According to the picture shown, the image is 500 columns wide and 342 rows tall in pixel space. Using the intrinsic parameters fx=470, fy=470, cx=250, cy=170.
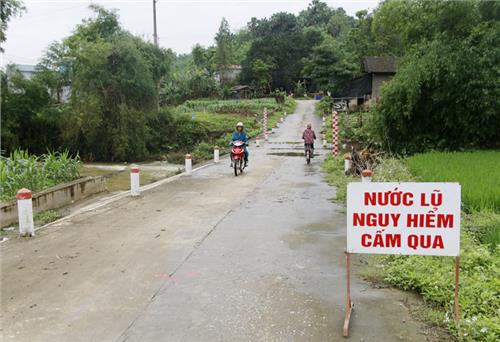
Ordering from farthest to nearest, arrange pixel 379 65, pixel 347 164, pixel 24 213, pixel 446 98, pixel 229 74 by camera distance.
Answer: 1. pixel 229 74
2. pixel 379 65
3. pixel 446 98
4. pixel 347 164
5. pixel 24 213

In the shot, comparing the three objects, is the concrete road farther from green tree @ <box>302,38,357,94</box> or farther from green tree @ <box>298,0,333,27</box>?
green tree @ <box>298,0,333,27</box>

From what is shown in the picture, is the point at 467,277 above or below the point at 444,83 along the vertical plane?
below

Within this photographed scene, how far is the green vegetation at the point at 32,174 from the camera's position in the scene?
10.4 m

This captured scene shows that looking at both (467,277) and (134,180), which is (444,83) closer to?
(134,180)

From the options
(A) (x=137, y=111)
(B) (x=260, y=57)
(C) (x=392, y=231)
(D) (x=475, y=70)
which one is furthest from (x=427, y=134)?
(B) (x=260, y=57)

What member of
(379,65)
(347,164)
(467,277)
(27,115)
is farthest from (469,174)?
(379,65)

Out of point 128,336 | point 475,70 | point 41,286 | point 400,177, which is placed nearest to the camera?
point 128,336

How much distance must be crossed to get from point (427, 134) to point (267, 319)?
47.6 ft

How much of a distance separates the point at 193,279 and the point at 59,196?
6.39 metres

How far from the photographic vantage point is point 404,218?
4570mm

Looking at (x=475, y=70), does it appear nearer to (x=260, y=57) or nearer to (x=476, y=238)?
(x=476, y=238)

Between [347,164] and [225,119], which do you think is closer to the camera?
[347,164]

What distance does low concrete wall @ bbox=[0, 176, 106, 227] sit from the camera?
8969 mm

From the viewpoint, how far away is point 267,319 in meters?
4.61
